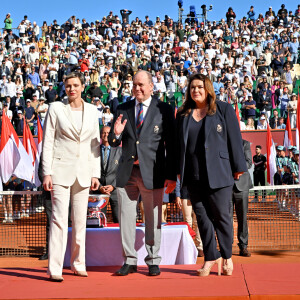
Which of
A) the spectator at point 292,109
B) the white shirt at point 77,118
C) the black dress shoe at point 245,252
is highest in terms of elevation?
the spectator at point 292,109

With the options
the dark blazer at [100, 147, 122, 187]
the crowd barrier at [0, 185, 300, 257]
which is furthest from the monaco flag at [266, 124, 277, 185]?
the dark blazer at [100, 147, 122, 187]

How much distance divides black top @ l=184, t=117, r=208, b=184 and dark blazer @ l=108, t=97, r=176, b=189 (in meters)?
0.30

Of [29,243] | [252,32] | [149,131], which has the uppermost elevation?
[252,32]

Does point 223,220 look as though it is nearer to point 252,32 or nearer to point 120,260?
point 120,260

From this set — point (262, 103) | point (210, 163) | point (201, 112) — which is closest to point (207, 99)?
point (201, 112)

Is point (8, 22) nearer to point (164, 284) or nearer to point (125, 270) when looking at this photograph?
point (125, 270)

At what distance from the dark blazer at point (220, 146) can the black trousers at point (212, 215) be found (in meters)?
0.15

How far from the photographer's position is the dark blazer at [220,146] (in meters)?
5.82

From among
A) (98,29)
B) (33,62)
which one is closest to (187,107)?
(33,62)

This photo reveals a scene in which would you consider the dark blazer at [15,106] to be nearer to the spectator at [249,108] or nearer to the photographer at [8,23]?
the spectator at [249,108]

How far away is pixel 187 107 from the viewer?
6.14m

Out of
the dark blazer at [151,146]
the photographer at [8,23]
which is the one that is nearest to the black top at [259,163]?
the dark blazer at [151,146]

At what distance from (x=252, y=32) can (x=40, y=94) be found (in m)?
13.2

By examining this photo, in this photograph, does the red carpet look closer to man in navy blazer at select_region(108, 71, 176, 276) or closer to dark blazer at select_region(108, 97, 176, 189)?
man in navy blazer at select_region(108, 71, 176, 276)
